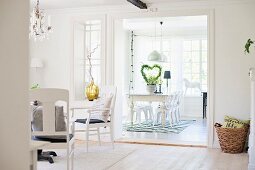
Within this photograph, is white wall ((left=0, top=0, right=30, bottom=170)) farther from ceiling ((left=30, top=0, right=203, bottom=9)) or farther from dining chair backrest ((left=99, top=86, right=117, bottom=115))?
ceiling ((left=30, top=0, right=203, bottom=9))

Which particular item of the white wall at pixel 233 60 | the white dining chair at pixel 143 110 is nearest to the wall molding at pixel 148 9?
the white wall at pixel 233 60

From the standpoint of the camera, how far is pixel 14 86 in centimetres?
221

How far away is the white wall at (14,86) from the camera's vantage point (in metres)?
2.19

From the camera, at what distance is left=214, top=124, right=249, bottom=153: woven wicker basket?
6.00 metres

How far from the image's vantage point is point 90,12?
722 cm

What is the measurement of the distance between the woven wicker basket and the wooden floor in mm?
138

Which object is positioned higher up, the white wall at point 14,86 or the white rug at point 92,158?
the white wall at point 14,86

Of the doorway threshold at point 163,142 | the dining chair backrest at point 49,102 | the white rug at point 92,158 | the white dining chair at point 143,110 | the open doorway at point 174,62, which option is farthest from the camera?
the open doorway at point 174,62

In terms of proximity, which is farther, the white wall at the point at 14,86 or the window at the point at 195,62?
the window at the point at 195,62

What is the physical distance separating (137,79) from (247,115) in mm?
5870

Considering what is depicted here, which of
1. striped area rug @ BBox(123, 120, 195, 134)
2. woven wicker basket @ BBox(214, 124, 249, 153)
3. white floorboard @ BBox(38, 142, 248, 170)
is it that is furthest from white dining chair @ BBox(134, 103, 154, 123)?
woven wicker basket @ BBox(214, 124, 249, 153)

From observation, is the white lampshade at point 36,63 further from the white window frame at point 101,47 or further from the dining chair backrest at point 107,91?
the dining chair backrest at point 107,91

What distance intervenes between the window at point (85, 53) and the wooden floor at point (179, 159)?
1917 millimetres

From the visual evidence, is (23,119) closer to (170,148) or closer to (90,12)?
(170,148)
